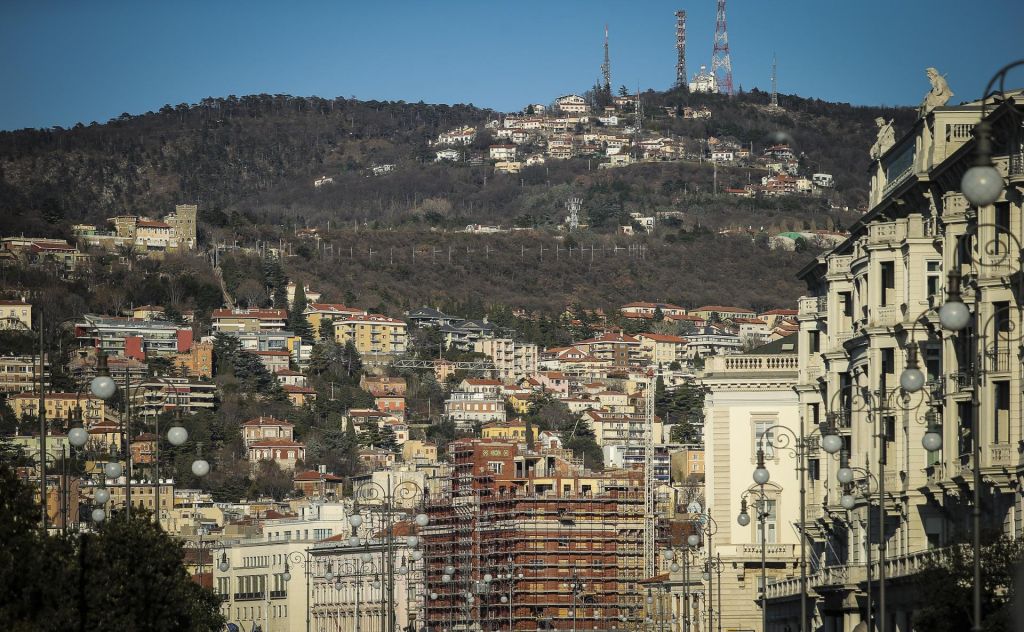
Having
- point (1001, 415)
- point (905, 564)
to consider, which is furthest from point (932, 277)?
point (1001, 415)

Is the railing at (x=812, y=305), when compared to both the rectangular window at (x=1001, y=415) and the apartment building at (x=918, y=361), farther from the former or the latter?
the rectangular window at (x=1001, y=415)

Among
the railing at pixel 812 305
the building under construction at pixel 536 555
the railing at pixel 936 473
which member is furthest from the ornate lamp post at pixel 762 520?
the building under construction at pixel 536 555

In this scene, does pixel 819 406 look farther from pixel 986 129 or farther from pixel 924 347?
pixel 986 129

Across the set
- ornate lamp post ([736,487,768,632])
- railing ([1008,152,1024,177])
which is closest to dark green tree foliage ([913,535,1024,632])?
railing ([1008,152,1024,177])

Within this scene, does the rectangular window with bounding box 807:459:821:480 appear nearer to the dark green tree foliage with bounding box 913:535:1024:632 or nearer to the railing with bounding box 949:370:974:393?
the railing with bounding box 949:370:974:393

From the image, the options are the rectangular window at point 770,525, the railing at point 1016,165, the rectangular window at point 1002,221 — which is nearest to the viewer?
the railing at point 1016,165

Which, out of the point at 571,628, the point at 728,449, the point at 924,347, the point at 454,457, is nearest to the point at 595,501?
the point at 571,628
